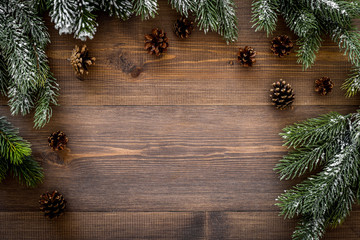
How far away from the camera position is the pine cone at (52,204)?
92 cm

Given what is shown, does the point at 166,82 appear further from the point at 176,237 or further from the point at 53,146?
the point at 176,237

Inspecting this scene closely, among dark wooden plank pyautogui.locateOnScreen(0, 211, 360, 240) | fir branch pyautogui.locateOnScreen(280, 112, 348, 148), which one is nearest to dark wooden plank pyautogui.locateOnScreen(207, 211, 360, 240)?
dark wooden plank pyautogui.locateOnScreen(0, 211, 360, 240)

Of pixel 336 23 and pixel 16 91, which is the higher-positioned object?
pixel 336 23

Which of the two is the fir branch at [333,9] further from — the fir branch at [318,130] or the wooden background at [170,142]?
the fir branch at [318,130]

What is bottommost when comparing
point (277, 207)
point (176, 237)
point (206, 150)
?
point (176, 237)

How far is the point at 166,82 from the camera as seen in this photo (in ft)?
3.11

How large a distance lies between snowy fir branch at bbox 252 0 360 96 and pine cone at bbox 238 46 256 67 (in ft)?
0.27

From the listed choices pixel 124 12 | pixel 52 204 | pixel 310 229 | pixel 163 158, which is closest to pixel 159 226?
pixel 163 158

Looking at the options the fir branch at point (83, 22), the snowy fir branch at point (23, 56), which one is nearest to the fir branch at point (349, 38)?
the fir branch at point (83, 22)

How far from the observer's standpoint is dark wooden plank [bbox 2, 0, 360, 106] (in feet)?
3.10

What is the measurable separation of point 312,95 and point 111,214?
80cm

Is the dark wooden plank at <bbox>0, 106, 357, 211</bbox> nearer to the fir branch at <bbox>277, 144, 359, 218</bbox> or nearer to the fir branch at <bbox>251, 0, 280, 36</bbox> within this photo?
the fir branch at <bbox>277, 144, 359, 218</bbox>

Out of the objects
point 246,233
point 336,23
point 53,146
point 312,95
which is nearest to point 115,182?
point 53,146

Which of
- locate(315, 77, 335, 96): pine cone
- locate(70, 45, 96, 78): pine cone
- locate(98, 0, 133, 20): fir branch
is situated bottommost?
locate(315, 77, 335, 96): pine cone
